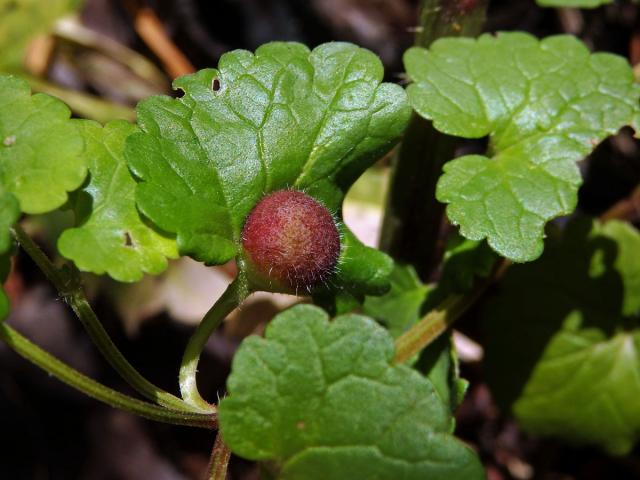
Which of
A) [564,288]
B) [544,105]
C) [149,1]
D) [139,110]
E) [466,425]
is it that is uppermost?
[139,110]

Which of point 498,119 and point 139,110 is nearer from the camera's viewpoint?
point 139,110

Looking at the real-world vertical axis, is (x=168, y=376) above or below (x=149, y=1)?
below

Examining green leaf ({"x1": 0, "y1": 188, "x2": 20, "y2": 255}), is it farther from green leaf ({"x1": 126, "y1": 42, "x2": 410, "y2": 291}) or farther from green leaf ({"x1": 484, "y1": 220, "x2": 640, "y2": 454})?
green leaf ({"x1": 484, "y1": 220, "x2": 640, "y2": 454})

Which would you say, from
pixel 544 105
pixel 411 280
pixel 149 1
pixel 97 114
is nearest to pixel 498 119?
pixel 544 105

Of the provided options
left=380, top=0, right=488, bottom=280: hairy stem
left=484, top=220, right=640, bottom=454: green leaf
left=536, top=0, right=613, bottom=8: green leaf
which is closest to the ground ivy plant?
left=380, top=0, right=488, bottom=280: hairy stem

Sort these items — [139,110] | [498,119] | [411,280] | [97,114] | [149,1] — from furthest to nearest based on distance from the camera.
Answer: [149,1] < [97,114] < [411,280] < [498,119] < [139,110]

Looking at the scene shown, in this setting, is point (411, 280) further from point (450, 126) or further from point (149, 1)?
point (149, 1)

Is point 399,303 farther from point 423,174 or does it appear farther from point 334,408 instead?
point 334,408
